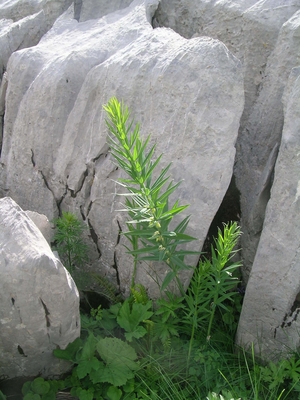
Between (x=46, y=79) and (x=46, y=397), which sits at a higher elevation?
(x=46, y=79)

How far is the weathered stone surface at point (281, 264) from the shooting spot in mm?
2479

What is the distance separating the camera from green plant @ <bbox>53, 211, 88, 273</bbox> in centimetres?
292

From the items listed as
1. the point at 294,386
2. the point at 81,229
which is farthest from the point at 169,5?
the point at 294,386

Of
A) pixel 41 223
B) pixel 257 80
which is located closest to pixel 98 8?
pixel 257 80

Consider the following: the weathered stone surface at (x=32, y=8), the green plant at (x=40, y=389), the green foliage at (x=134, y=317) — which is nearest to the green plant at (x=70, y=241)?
the green foliage at (x=134, y=317)

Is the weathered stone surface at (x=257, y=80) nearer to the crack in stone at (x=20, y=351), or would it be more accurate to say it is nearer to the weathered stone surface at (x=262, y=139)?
the weathered stone surface at (x=262, y=139)

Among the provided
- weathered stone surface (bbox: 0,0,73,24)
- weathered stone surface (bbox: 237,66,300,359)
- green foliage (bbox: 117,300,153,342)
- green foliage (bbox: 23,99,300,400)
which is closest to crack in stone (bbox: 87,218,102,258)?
green foliage (bbox: 23,99,300,400)

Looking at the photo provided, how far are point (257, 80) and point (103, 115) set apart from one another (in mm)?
999

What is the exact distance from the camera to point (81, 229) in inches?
121

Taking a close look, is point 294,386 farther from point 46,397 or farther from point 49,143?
point 49,143

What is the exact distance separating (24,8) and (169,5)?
1.44 metres

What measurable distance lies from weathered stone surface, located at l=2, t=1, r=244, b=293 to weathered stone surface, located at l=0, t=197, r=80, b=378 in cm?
61

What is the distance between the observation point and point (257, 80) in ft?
10.5

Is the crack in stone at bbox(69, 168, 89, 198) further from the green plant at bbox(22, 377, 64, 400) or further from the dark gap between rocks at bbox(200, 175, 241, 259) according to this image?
the green plant at bbox(22, 377, 64, 400)
